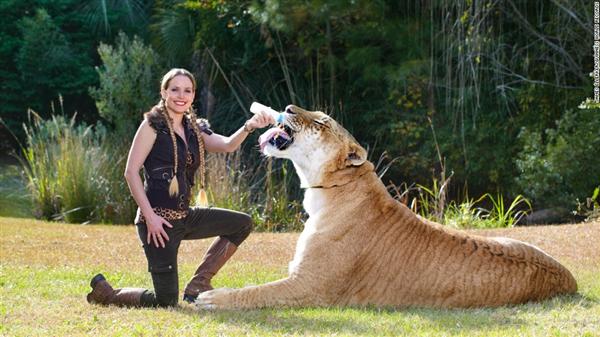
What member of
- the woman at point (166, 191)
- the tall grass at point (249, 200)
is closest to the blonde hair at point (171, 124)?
the woman at point (166, 191)

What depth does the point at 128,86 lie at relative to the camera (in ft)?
60.9

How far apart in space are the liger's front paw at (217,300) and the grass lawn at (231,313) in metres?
0.10

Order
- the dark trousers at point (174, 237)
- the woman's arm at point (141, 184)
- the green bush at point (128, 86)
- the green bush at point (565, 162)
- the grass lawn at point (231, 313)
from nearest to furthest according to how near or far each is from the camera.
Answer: the grass lawn at point (231, 313) < the woman's arm at point (141, 184) < the dark trousers at point (174, 237) < the green bush at point (565, 162) < the green bush at point (128, 86)

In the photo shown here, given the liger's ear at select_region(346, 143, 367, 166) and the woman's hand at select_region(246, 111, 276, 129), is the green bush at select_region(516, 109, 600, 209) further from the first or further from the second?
the woman's hand at select_region(246, 111, 276, 129)

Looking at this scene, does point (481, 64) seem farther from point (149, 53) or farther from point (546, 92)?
point (149, 53)

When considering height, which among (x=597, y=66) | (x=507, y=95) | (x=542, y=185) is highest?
(x=597, y=66)

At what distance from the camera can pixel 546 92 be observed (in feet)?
51.8

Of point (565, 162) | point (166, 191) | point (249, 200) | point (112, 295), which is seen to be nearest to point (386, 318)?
point (166, 191)

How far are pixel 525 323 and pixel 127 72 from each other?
14.8 m

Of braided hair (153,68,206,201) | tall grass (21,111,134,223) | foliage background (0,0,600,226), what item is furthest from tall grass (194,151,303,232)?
braided hair (153,68,206,201)

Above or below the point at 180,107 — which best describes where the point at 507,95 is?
below

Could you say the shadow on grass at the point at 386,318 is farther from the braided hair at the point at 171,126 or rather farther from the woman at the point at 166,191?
the braided hair at the point at 171,126

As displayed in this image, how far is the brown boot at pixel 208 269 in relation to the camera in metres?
6.32

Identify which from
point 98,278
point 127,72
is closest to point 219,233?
point 98,278
